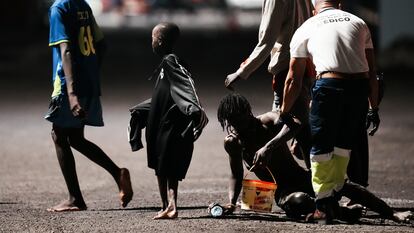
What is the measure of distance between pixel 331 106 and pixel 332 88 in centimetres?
13

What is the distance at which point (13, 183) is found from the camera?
1183cm

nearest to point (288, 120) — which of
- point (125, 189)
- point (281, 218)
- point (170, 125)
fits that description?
point (281, 218)

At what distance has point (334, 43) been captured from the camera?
8570mm

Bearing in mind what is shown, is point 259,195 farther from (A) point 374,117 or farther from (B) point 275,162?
(A) point 374,117

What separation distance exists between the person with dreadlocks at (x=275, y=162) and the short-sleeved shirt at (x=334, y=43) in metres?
0.59

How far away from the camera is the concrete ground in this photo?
9023 mm

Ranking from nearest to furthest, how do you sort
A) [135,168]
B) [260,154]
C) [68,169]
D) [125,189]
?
[260,154]
[125,189]
[68,169]
[135,168]

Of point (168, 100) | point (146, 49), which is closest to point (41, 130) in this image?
point (168, 100)

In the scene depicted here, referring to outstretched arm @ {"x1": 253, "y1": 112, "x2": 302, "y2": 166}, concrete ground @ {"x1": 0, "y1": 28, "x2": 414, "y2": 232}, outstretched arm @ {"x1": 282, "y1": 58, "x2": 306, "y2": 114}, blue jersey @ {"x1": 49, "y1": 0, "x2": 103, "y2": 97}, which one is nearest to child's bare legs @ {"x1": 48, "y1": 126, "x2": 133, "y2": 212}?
concrete ground @ {"x1": 0, "y1": 28, "x2": 414, "y2": 232}

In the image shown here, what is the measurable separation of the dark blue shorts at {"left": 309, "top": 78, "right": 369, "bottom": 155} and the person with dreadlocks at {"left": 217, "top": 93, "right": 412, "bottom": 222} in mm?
354

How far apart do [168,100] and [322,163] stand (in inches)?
54.5

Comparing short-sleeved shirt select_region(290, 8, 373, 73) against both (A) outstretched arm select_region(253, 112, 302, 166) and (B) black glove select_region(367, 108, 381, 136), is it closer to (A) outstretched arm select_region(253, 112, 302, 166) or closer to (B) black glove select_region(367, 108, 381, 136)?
(A) outstretched arm select_region(253, 112, 302, 166)

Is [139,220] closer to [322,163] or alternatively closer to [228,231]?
[228,231]

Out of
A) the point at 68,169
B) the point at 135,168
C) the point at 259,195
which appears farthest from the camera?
the point at 135,168
